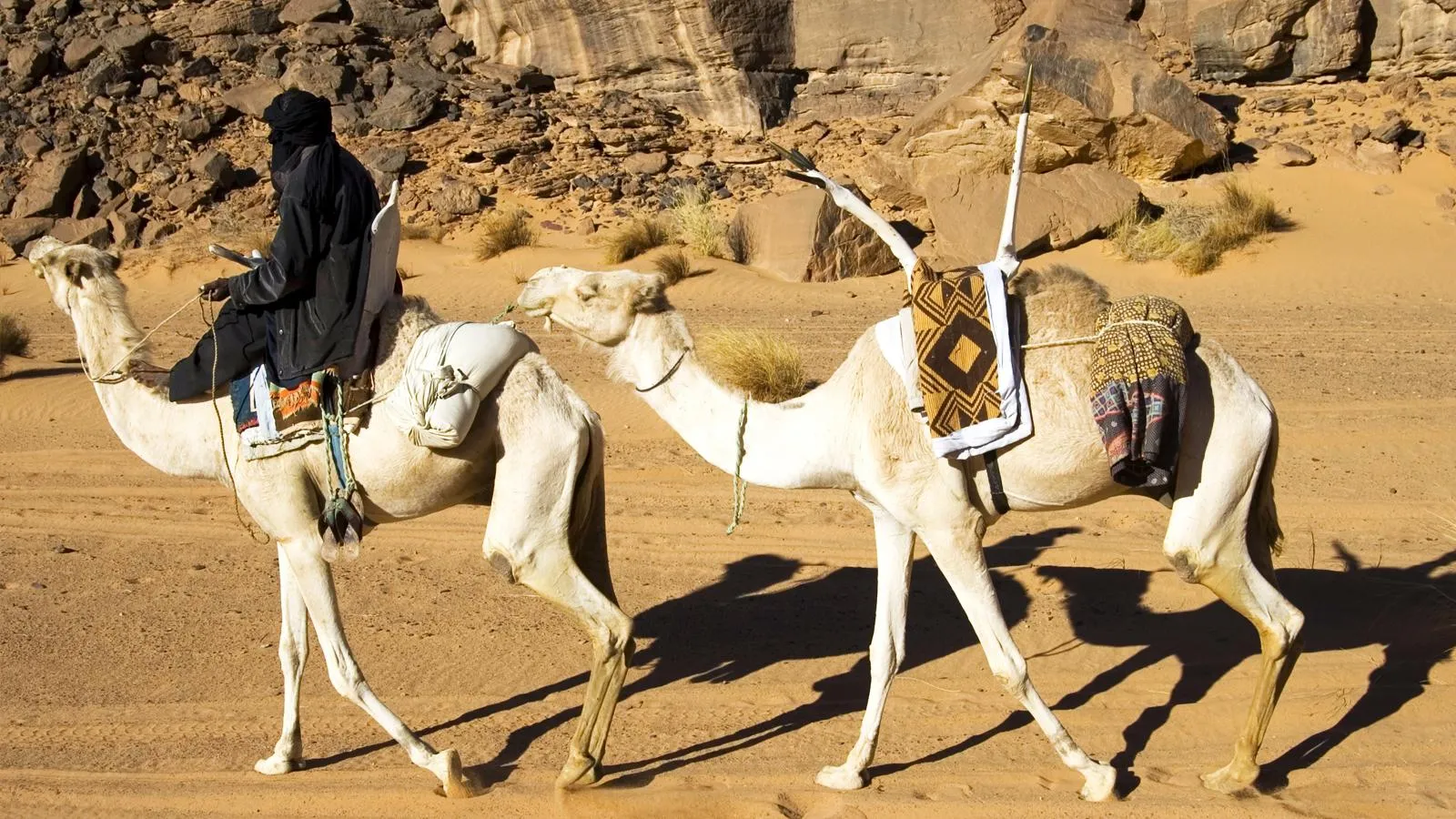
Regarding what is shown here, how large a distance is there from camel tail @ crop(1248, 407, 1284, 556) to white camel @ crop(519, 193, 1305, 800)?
0.01 meters

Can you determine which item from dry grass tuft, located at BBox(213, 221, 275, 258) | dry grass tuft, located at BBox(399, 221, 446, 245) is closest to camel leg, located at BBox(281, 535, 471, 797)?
dry grass tuft, located at BBox(213, 221, 275, 258)

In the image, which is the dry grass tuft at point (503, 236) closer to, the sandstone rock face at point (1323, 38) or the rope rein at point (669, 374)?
the sandstone rock face at point (1323, 38)

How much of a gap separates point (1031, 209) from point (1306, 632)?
36.0 ft

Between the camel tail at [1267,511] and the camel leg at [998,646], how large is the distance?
112cm

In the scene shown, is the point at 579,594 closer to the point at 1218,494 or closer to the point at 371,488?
the point at 371,488

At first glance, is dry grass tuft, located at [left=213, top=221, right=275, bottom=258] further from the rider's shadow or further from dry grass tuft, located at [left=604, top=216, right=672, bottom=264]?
the rider's shadow

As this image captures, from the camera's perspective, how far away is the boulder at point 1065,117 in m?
18.4

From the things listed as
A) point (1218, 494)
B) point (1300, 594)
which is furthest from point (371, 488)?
point (1300, 594)

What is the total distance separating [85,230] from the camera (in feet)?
67.6

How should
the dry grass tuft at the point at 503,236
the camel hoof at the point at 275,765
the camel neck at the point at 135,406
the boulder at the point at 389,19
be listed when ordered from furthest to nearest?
the boulder at the point at 389,19, the dry grass tuft at the point at 503,236, the camel neck at the point at 135,406, the camel hoof at the point at 275,765

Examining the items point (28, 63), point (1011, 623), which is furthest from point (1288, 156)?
point (28, 63)

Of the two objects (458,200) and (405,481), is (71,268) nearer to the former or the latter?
(405,481)

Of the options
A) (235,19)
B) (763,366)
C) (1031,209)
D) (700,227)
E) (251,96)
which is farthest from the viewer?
(235,19)

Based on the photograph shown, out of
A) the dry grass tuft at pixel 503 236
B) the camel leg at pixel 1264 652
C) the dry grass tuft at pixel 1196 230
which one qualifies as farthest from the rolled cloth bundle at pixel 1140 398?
the dry grass tuft at pixel 503 236
